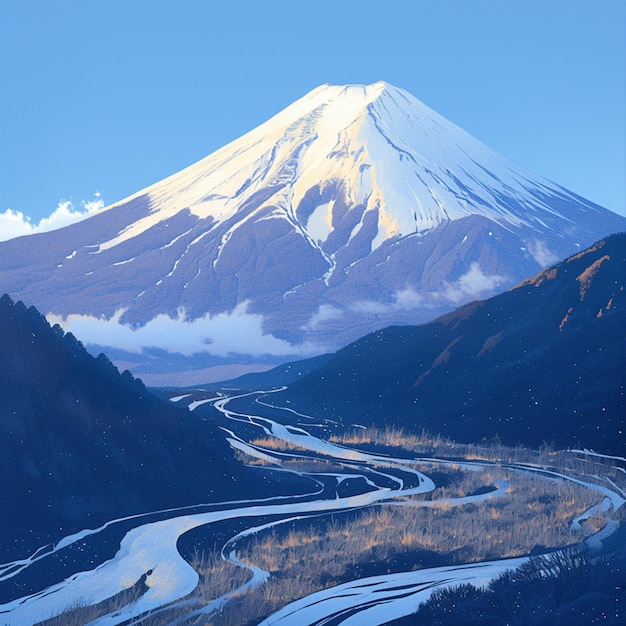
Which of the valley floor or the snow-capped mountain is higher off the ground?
the snow-capped mountain

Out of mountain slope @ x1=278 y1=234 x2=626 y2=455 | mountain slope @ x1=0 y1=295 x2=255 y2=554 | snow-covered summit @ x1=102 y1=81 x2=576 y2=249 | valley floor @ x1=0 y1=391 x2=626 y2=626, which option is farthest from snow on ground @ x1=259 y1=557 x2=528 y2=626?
snow-covered summit @ x1=102 y1=81 x2=576 y2=249

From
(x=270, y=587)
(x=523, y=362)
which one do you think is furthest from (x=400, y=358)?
(x=270, y=587)

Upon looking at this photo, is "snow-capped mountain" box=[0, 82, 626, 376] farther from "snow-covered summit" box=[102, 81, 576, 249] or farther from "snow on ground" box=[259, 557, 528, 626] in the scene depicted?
"snow on ground" box=[259, 557, 528, 626]

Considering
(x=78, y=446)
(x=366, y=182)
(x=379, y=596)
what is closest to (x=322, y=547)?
(x=379, y=596)

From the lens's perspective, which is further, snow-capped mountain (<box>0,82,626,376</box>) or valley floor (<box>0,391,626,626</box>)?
snow-capped mountain (<box>0,82,626,376</box>)

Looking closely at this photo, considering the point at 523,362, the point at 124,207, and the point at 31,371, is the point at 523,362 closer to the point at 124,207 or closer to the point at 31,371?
the point at 31,371

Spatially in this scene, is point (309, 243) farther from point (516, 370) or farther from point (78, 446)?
point (78, 446)
